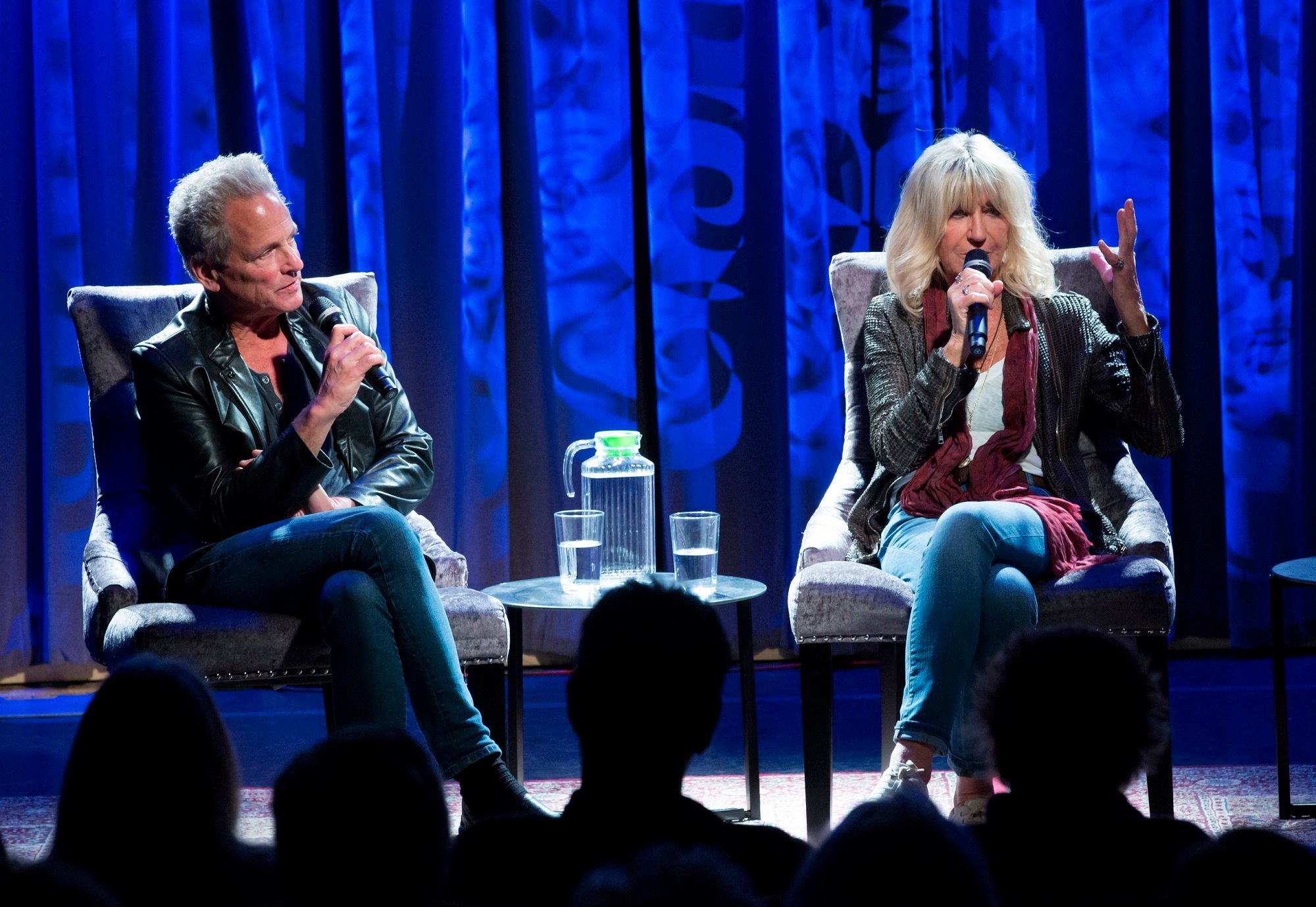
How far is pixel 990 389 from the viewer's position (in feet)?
8.16

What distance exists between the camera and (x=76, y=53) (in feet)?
10.9

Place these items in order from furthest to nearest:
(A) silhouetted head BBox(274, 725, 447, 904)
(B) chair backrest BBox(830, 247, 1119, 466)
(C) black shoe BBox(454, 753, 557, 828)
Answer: (B) chair backrest BBox(830, 247, 1119, 466), (C) black shoe BBox(454, 753, 557, 828), (A) silhouetted head BBox(274, 725, 447, 904)

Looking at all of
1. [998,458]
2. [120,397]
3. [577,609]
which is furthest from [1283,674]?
[120,397]

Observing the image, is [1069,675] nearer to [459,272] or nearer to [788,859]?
[788,859]

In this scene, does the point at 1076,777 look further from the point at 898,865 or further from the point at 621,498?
the point at 621,498

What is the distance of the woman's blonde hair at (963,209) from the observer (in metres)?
2.53

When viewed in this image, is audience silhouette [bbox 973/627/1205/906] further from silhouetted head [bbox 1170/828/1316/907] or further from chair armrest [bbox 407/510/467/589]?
chair armrest [bbox 407/510/467/589]

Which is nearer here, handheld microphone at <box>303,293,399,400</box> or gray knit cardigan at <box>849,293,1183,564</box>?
handheld microphone at <box>303,293,399,400</box>

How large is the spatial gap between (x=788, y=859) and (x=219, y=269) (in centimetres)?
163

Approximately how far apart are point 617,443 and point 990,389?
2.22 ft

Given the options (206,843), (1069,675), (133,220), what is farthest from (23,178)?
(1069,675)

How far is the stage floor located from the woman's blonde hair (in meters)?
0.92

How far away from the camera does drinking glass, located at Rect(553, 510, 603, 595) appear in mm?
2430

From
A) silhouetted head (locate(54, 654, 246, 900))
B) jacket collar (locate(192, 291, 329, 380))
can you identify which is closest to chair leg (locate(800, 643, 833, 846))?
jacket collar (locate(192, 291, 329, 380))
